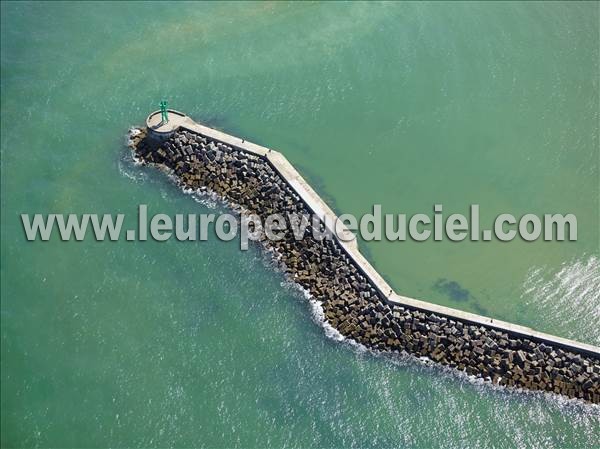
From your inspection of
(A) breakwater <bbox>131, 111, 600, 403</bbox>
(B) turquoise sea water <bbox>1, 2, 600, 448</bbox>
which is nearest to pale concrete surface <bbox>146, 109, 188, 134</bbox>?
(A) breakwater <bbox>131, 111, 600, 403</bbox>

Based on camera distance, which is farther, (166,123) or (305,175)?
(166,123)

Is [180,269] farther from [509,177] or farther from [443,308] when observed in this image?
[509,177]

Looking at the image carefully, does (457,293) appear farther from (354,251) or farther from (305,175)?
(305,175)

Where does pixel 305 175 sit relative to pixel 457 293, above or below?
above

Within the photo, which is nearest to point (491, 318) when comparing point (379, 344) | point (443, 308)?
point (443, 308)

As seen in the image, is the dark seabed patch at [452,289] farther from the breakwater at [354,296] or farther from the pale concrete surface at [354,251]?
the breakwater at [354,296]

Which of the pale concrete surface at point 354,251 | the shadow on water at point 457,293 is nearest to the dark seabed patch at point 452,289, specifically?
the shadow on water at point 457,293

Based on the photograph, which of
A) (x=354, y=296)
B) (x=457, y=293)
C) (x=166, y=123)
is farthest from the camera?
(x=166, y=123)

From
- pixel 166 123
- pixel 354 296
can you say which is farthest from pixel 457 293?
pixel 166 123
